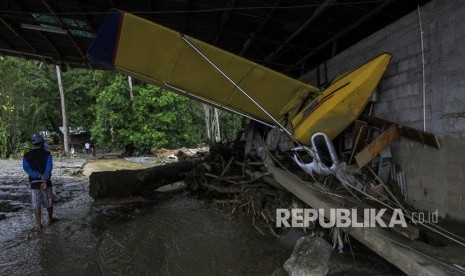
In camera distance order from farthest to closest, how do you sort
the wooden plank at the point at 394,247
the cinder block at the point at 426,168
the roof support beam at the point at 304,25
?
the roof support beam at the point at 304,25, the cinder block at the point at 426,168, the wooden plank at the point at 394,247

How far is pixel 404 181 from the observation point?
5512 millimetres

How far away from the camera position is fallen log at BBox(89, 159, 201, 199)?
8.09 meters

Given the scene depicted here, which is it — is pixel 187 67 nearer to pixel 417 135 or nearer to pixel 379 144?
pixel 379 144

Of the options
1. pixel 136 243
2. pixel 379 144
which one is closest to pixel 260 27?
pixel 379 144

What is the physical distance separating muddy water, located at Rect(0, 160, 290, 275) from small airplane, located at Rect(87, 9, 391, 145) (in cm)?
213

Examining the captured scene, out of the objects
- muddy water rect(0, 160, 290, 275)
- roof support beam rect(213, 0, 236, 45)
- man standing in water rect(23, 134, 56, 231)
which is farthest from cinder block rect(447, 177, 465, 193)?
man standing in water rect(23, 134, 56, 231)

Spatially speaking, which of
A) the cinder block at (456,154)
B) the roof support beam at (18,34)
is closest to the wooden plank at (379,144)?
the cinder block at (456,154)

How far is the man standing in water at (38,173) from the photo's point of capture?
21.8 ft

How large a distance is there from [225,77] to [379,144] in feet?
9.14

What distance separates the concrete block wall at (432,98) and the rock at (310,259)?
1.72 m

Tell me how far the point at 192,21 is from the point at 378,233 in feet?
19.1

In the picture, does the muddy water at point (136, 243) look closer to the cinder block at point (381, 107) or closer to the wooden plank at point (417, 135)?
the wooden plank at point (417, 135)

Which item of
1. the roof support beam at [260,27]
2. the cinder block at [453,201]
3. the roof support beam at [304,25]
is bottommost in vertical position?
the cinder block at [453,201]

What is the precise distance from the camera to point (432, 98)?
195 inches
